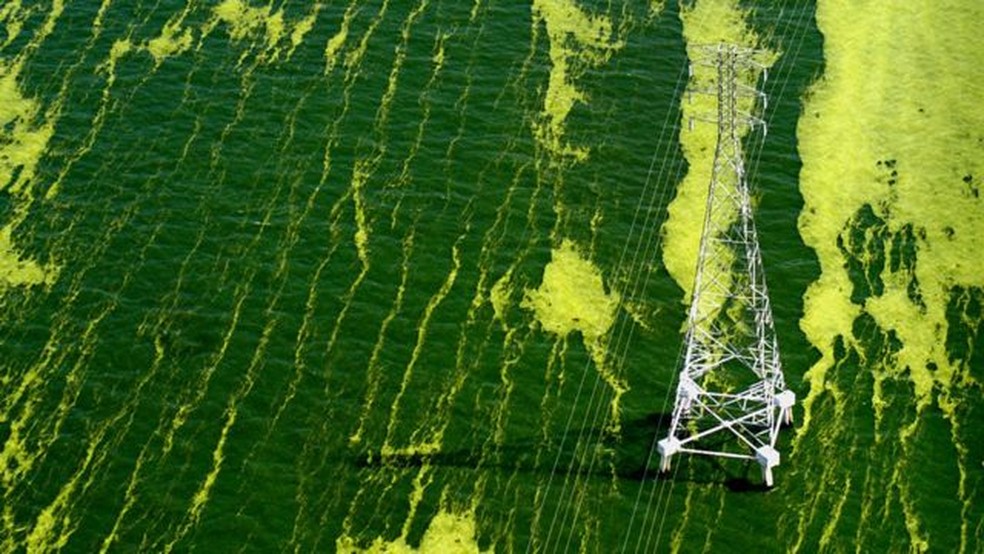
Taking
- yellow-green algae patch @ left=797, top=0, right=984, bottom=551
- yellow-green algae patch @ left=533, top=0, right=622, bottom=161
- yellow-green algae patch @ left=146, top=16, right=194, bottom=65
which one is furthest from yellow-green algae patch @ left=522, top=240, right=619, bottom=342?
yellow-green algae patch @ left=146, top=16, right=194, bottom=65

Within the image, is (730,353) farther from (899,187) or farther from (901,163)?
(901,163)

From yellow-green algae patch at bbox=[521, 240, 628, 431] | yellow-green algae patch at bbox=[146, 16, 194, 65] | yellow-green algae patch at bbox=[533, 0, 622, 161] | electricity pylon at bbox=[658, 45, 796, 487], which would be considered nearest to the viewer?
electricity pylon at bbox=[658, 45, 796, 487]

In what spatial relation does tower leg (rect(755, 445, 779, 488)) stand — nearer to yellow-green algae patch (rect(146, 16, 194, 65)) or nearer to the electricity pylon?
the electricity pylon

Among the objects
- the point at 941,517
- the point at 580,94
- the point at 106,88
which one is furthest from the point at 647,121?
the point at 106,88

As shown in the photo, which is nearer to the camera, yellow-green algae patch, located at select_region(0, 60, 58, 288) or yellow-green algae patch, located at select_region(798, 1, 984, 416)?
yellow-green algae patch, located at select_region(798, 1, 984, 416)

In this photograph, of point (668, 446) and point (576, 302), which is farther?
point (576, 302)

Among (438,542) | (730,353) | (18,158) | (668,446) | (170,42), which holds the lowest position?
(438,542)

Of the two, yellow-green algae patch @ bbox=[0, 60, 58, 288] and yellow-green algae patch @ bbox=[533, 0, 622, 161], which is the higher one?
yellow-green algae patch @ bbox=[533, 0, 622, 161]

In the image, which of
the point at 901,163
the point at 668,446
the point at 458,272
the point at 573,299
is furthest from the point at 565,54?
the point at 668,446
